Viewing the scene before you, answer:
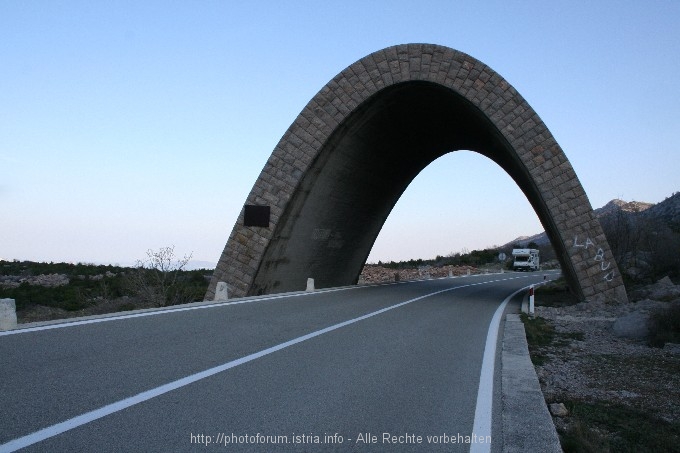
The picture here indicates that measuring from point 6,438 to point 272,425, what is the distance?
1.80 m

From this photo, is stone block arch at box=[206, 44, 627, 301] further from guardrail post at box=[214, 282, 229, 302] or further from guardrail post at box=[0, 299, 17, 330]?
guardrail post at box=[0, 299, 17, 330]

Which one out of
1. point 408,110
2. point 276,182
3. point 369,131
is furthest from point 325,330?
Answer: point 408,110

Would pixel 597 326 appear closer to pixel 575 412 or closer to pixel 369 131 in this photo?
pixel 575 412

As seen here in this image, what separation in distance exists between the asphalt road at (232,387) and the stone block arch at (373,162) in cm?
977

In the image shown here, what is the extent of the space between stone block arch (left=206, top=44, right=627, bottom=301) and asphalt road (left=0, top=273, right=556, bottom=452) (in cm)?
977

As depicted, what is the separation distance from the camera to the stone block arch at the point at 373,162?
18.3m

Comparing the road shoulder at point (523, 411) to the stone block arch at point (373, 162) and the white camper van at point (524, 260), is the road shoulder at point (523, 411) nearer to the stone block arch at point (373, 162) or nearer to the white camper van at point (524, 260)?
the stone block arch at point (373, 162)

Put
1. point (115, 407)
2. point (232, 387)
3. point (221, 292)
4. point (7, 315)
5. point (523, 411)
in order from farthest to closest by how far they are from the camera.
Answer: point (221, 292) → point (7, 315) → point (232, 387) → point (523, 411) → point (115, 407)

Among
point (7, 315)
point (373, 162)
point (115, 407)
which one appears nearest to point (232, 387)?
point (115, 407)

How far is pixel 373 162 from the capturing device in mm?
25047

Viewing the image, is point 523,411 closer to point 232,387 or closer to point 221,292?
point 232,387

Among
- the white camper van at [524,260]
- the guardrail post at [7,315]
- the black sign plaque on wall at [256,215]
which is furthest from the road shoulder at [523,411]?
the white camper van at [524,260]

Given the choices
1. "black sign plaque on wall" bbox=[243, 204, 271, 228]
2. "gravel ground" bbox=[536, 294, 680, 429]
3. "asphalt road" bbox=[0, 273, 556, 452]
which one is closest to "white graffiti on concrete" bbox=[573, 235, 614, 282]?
"gravel ground" bbox=[536, 294, 680, 429]

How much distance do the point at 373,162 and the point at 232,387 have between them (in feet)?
65.9
